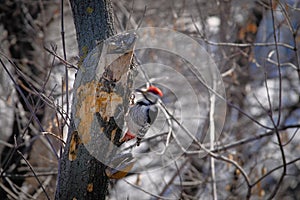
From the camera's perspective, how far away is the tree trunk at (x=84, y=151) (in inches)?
105

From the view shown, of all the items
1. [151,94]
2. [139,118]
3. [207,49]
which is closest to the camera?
[139,118]

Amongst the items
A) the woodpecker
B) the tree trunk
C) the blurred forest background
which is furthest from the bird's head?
the blurred forest background

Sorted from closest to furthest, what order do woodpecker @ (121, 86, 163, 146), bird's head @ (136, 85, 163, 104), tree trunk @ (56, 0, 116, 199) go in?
tree trunk @ (56, 0, 116, 199) < woodpecker @ (121, 86, 163, 146) < bird's head @ (136, 85, 163, 104)

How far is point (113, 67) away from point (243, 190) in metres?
4.50

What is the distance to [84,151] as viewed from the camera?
2.68m

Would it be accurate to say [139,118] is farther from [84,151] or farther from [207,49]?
[207,49]

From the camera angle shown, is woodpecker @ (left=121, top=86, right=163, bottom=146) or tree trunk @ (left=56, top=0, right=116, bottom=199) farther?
woodpecker @ (left=121, top=86, right=163, bottom=146)

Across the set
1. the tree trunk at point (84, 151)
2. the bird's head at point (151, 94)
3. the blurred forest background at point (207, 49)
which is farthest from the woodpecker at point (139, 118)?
the blurred forest background at point (207, 49)

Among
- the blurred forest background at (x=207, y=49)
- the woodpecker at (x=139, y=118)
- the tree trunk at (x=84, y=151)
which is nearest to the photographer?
the tree trunk at (x=84, y=151)

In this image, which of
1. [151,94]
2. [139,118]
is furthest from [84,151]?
[151,94]

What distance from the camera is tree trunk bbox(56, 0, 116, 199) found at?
268 centimetres

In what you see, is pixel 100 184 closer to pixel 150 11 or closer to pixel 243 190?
pixel 150 11

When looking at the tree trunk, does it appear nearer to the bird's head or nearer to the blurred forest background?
the bird's head

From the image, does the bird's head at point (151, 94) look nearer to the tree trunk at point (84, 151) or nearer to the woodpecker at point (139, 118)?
the woodpecker at point (139, 118)
